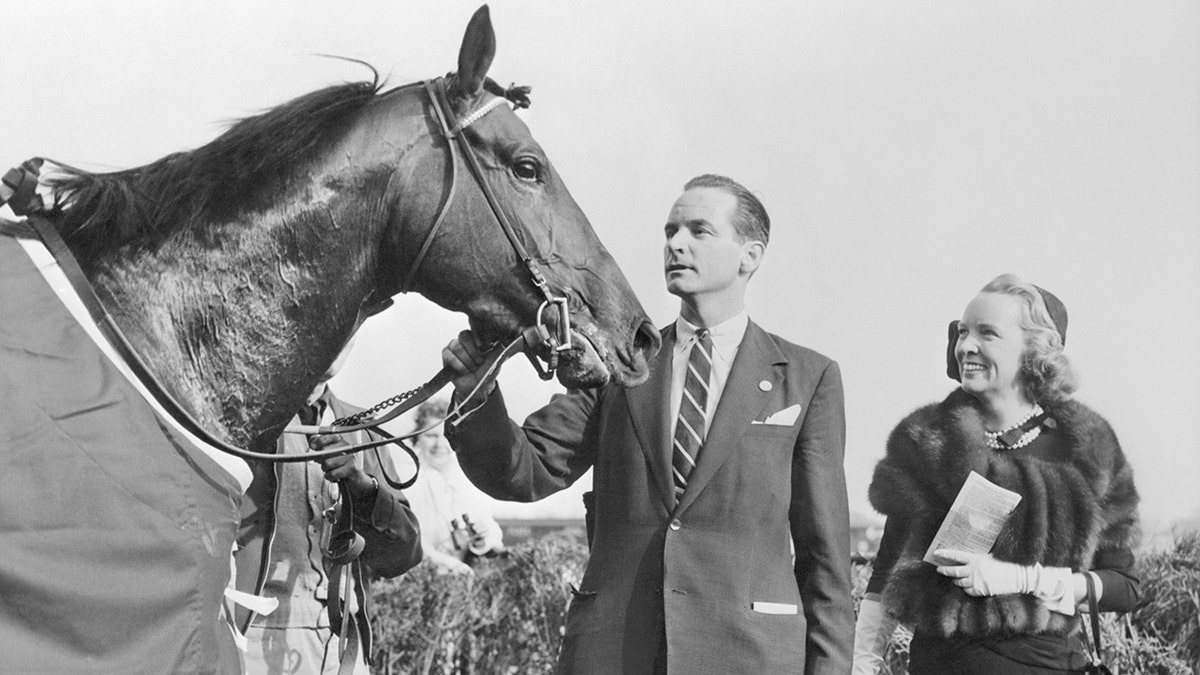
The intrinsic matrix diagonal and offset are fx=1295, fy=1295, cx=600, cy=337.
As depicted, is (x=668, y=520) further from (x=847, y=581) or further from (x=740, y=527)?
(x=847, y=581)

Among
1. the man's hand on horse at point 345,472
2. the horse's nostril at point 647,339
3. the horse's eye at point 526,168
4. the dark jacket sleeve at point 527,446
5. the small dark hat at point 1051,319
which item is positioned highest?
the horse's eye at point 526,168

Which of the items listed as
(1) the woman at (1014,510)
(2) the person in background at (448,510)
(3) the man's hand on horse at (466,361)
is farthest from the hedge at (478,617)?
(3) the man's hand on horse at (466,361)

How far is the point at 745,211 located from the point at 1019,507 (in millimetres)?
1199

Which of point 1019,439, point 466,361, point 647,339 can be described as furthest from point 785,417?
point 1019,439

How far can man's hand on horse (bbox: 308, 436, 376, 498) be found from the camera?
3.13 meters

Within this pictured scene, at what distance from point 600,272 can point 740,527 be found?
29.4 inches

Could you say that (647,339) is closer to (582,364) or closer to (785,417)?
(582,364)

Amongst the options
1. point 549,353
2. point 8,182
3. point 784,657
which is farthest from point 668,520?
point 8,182

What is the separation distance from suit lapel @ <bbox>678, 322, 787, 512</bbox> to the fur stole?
0.86 meters

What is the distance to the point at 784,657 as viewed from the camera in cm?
287

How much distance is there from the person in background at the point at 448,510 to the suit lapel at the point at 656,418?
11.7 ft

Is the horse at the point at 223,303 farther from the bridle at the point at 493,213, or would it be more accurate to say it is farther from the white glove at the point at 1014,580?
the white glove at the point at 1014,580

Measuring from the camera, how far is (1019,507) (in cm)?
366

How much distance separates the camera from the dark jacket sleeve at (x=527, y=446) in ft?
9.59
